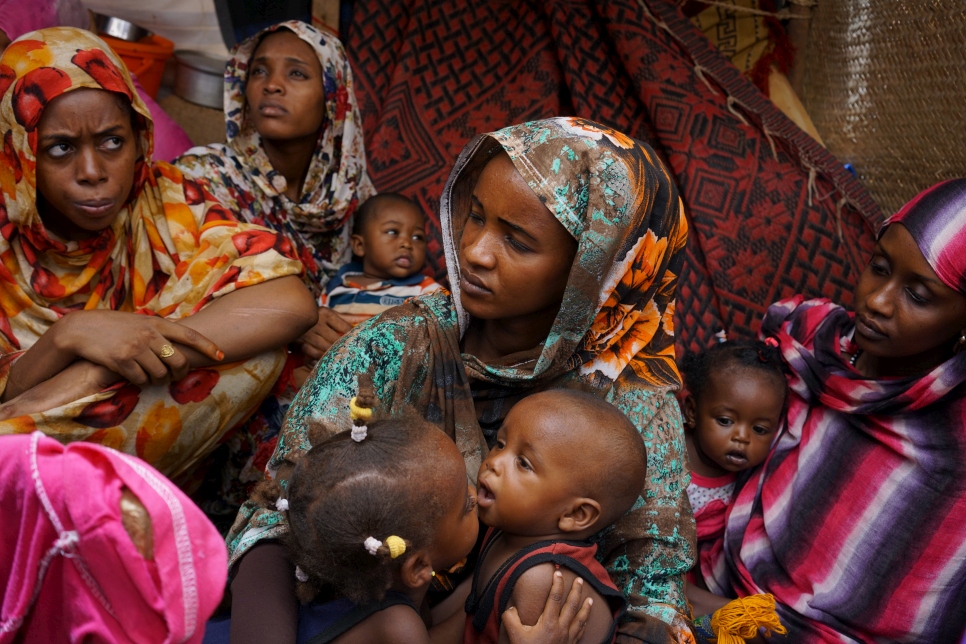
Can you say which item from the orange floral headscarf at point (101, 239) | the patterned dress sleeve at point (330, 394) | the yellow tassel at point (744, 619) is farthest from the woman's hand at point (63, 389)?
the yellow tassel at point (744, 619)

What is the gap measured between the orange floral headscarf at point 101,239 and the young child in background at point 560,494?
1028 mm

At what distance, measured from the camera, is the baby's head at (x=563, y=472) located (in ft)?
5.80

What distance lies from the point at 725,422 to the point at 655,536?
0.93m

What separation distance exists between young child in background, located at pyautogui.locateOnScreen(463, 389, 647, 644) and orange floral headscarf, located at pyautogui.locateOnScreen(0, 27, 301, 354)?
1028 millimetres

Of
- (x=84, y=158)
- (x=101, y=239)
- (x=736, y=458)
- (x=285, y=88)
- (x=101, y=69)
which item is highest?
(x=101, y=69)

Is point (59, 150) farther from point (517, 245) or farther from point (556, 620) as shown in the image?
point (556, 620)

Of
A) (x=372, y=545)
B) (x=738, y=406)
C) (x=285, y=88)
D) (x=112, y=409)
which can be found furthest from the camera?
(x=285, y=88)

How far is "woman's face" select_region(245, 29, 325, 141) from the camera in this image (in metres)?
3.37

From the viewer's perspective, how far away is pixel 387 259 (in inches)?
136

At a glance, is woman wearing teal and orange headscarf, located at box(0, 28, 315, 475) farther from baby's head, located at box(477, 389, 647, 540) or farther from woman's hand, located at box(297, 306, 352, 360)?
baby's head, located at box(477, 389, 647, 540)

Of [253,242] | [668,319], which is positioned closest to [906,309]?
[668,319]

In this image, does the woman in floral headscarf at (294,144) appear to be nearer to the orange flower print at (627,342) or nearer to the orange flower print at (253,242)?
the orange flower print at (253,242)

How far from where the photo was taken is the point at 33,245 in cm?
238

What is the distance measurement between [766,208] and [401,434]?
7.82ft
